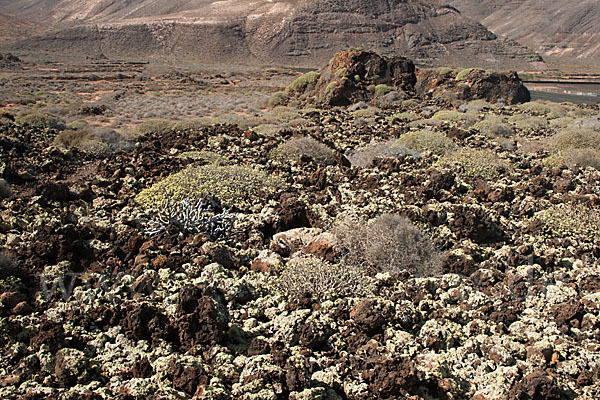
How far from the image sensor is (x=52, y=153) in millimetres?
8258

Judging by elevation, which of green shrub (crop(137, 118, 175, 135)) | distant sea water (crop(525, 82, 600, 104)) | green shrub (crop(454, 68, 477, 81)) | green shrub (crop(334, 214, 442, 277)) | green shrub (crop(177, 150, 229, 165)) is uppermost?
green shrub (crop(454, 68, 477, 81))

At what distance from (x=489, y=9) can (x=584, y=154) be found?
607 feet

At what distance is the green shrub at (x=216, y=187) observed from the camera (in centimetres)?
579

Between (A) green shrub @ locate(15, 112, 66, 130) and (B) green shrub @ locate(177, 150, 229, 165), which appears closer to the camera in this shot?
(B) green shrub @ locate(177, 150, 229, 165)

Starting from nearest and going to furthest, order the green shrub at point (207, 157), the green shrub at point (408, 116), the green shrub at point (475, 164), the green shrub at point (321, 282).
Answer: the green shrub at point (321, 282)
the green shrub at point (475, 164)
the green shrub at point (207, 157)
the green shrub at point (408, 116)

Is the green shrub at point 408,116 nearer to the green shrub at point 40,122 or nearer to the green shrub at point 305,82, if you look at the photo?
the green shrub at point 305,82

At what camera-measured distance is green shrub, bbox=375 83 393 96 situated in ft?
59.6

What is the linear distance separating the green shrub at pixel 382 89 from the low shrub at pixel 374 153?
9625 mm

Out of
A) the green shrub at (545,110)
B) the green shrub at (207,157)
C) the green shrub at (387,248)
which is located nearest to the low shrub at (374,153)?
the green shrub at (207,157)

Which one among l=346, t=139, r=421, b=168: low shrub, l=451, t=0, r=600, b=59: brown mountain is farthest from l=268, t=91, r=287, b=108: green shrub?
l=451, t=0, r=600, b=59: brown mountain

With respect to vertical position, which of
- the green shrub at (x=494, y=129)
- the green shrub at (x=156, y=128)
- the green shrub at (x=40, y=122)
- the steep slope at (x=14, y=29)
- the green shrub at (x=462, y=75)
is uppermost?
the steep slope at (x=14, y=29)

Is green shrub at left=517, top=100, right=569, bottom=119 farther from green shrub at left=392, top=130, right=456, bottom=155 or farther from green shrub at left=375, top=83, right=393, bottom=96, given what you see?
green shrub at left=392, top=130, right=456, bottom=155

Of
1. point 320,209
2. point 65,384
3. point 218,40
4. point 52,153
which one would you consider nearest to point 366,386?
point 65,384

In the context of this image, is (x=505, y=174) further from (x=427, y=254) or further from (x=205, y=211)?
(x=205, y=211)
